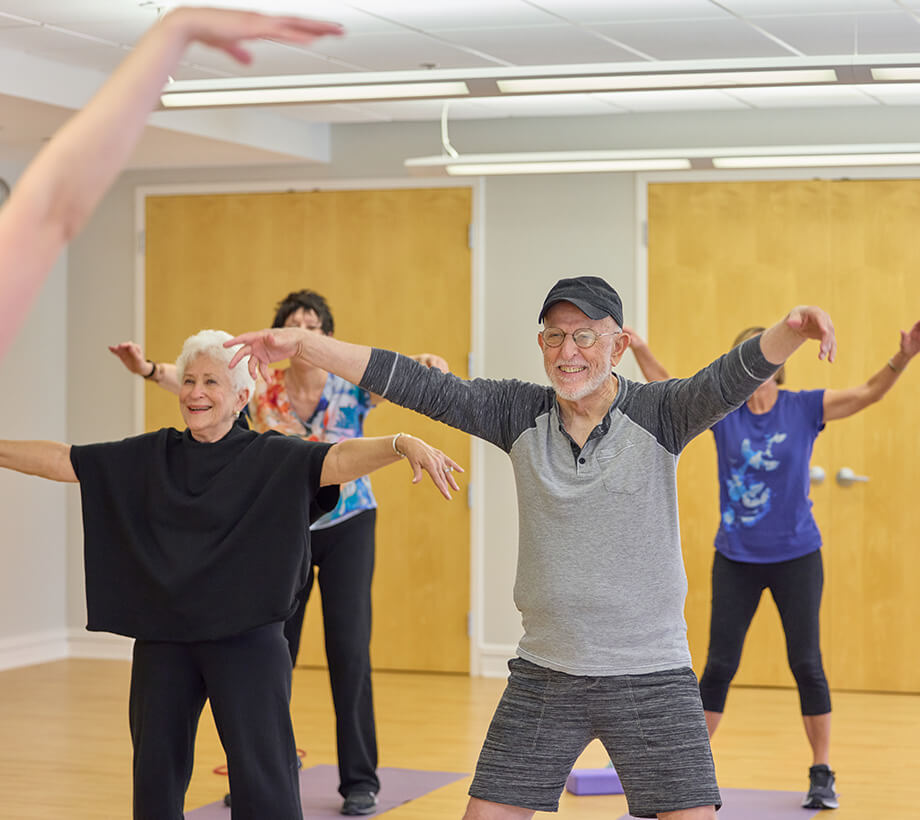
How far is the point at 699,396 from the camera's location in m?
2.60

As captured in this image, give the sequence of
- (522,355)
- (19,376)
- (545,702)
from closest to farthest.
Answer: (545,702) < (522,355) < (19,376)

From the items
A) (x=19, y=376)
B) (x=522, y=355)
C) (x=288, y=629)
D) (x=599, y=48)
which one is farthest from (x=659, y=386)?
(x=19, y=376)

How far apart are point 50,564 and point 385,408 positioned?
6.98 ft

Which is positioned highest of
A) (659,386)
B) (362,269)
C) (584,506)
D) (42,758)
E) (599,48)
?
(599,48)

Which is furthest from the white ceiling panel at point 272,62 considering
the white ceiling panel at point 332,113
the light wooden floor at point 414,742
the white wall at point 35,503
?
the light wooden floor at point 414,742

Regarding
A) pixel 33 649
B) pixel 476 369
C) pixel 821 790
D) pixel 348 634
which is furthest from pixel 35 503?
pixel 821 790

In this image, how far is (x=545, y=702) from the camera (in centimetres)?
260

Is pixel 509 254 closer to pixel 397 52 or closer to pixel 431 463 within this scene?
pixel 397 52

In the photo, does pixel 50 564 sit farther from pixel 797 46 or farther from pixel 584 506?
pixel 584 506

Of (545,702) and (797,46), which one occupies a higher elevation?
(797,46)

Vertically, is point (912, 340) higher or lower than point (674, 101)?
lower

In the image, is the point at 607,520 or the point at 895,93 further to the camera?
the point at 895,93

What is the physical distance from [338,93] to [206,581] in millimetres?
1957

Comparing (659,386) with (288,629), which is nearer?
(659,386)
